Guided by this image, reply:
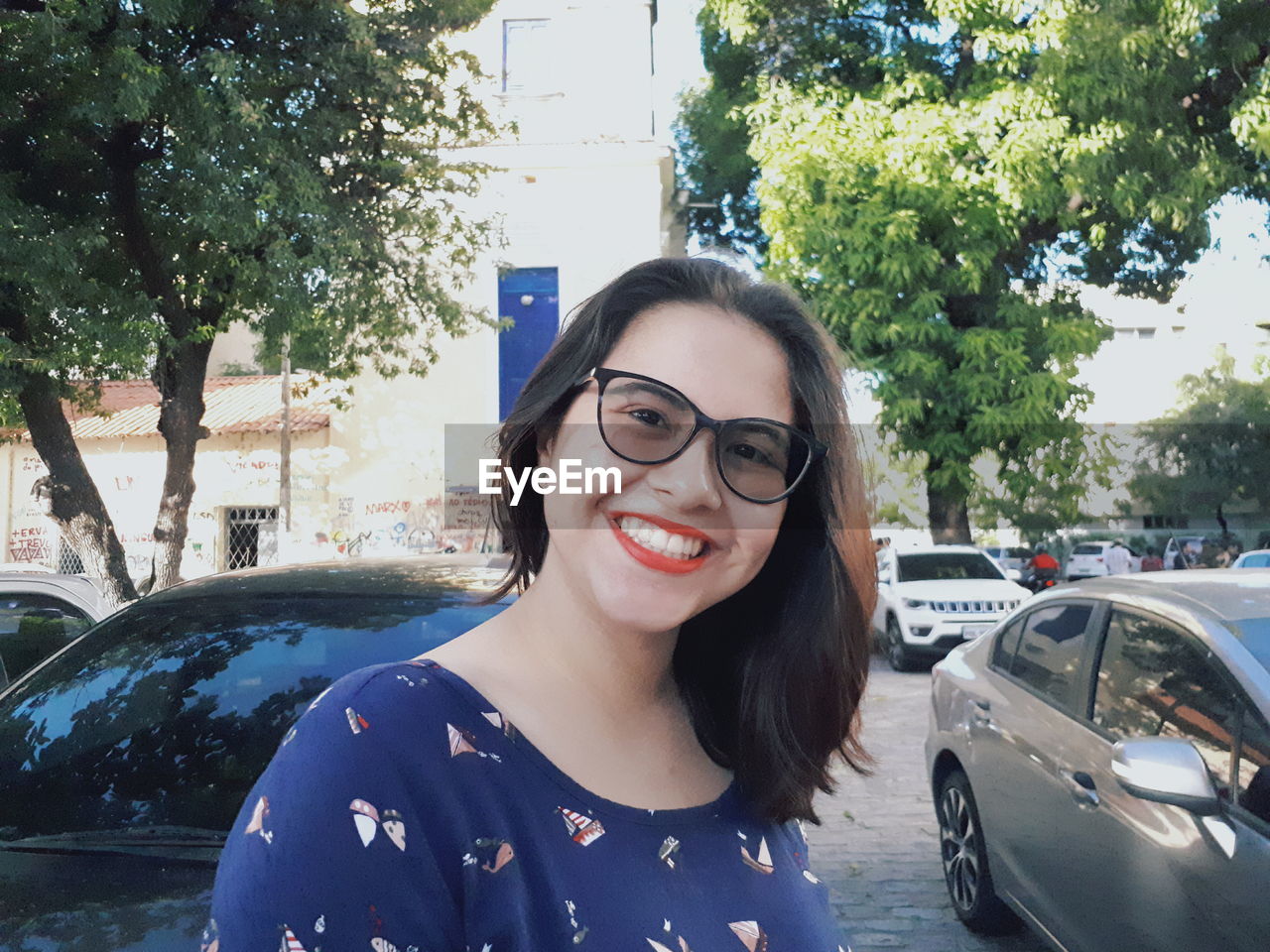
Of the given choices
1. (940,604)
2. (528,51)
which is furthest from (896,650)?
(528,51)

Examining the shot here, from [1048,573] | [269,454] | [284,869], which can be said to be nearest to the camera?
[284,869]

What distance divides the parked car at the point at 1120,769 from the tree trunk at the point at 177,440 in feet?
27.8

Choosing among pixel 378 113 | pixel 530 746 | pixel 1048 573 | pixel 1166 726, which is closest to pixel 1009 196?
pixel 1048 573

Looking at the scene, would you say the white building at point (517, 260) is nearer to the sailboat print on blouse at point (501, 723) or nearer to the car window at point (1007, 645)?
the car window at point (1007, 645)

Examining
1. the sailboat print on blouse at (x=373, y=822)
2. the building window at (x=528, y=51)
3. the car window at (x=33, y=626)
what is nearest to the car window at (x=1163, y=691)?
the sailboat print on blouse at (x=373, y=822)

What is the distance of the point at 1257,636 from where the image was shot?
3.37 metres

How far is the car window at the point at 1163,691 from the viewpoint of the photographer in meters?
3.24

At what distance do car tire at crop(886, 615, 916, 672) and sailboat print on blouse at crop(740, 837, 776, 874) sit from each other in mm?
13452

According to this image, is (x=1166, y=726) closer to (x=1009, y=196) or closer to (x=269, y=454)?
(x=1009, y=196)

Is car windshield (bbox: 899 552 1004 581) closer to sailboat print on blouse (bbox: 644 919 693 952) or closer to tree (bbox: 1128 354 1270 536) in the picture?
sailboat print on blouse (bbox: 644 919 693 952)

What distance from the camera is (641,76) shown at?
2125 centimetres

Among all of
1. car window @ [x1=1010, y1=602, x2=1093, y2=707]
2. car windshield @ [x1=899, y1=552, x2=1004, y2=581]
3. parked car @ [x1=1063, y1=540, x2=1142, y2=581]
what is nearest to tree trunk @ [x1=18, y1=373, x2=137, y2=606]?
car window @ [x1=1010, y1=602, x2=1093, y2=707]

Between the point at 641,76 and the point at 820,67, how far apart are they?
5.32m

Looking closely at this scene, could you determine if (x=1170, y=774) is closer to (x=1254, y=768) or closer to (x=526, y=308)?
(x=1254, y=768)
